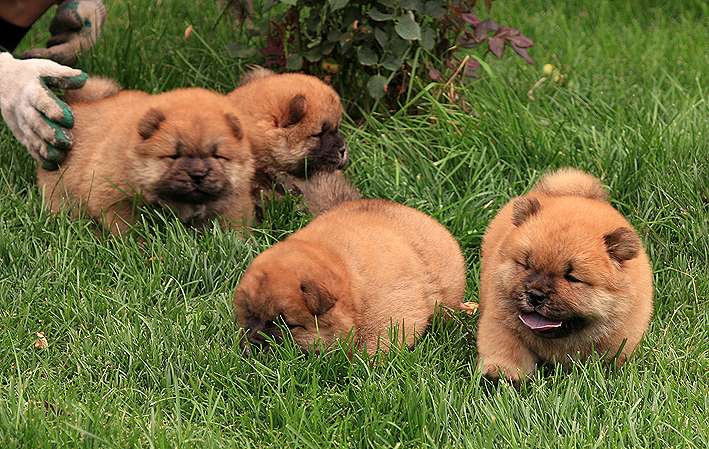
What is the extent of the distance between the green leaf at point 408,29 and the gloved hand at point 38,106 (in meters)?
1.62

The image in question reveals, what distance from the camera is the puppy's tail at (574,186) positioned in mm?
4367

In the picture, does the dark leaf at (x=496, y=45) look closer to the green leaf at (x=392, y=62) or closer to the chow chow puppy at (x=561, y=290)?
the green leaf at (x=392, y=62)

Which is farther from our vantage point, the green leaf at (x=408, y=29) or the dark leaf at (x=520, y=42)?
the dark leaf at (x=520, y=42)

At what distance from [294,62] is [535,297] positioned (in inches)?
101

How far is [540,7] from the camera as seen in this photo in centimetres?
821

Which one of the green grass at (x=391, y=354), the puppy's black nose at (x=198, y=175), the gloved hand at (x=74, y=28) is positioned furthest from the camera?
the gloved hand at (x=74, y=28)

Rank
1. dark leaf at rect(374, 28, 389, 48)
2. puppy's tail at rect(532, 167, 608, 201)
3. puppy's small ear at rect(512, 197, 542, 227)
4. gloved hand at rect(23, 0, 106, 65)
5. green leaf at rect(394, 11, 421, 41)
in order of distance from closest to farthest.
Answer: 1. puppy's small ear at rect(512, 197, 542, 227)
2. puppy's tail at rect(532, 167, 608, 201)
3. green leaf at rect(394, 11, 421, 41)
4. dark leaf at rect(374, 28, 389, 48)
5. gloved hand at rect(23, 0, 106, 65)

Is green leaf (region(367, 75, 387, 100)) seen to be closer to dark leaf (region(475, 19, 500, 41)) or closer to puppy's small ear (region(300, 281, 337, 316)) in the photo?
dark leaf (region(475, 19, 500, 41))

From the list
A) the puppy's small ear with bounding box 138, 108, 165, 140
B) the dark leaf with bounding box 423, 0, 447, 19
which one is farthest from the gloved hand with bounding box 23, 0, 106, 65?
the dark leaf with bounding box 423, 0, 447, 19

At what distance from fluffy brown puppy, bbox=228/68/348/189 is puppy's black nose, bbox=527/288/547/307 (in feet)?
6.20

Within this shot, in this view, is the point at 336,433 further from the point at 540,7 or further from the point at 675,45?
the point at 540,7

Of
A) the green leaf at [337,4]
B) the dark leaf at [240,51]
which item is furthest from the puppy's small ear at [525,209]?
the dark leaf at [240,51]

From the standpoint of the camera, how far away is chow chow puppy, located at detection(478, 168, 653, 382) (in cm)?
372

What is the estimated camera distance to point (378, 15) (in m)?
5.61
